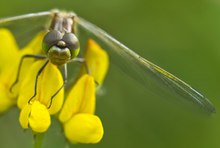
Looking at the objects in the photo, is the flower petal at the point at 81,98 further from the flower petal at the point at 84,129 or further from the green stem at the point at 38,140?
the green stem at the point at 38,140

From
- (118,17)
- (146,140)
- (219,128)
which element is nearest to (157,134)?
(146,140)

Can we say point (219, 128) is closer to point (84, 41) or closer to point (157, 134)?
point (157, 134)

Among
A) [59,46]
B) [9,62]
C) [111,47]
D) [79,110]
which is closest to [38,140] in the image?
[79,110]

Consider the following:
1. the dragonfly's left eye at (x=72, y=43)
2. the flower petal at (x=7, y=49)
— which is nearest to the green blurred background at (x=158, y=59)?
the flower petal at (x=7, y=49)

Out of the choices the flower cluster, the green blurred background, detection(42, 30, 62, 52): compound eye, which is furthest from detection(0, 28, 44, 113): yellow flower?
the green blurred background

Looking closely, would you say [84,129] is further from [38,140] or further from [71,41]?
[71,41]

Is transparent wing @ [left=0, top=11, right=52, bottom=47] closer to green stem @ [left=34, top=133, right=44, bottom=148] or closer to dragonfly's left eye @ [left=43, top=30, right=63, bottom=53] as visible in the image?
dragonfly's left eye @ [left=43, top=30, right=63, bottom=53]
